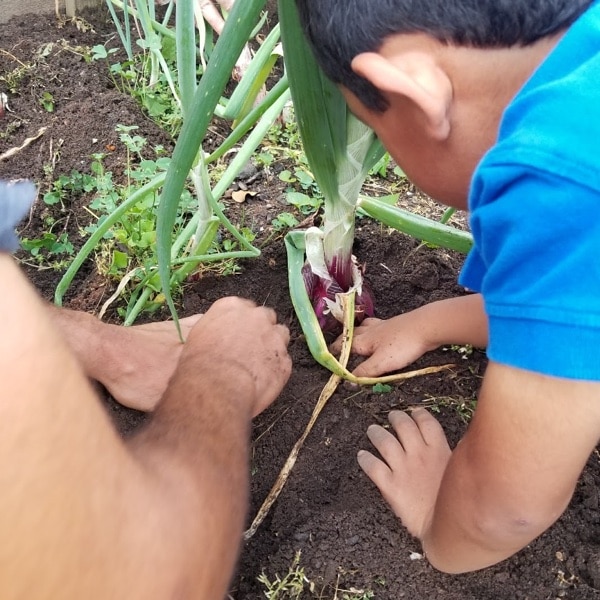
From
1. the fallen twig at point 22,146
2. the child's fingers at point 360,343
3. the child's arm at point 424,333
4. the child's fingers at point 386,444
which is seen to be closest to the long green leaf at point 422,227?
the child's arm at point 424,333

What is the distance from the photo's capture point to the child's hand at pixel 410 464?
103cm

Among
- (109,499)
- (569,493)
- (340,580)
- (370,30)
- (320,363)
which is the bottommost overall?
(340,580)

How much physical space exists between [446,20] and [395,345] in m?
0.66

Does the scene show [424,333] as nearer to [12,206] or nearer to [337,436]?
[337,436]

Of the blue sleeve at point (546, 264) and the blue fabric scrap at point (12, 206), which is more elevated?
the blue fabric scrap at point (12, 206)

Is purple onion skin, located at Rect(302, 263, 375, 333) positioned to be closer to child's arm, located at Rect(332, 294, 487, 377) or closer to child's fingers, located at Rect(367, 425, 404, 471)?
child's arm, located at Rect(332, 294, 487, 377)

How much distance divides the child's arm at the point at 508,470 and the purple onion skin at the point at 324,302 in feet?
1.27

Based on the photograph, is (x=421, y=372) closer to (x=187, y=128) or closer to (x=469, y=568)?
(x=469, y=568)

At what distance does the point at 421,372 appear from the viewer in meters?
1.18

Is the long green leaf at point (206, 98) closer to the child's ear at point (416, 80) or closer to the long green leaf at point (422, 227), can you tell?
the child's ear at point (416, 80)

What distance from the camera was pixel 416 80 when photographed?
622mm

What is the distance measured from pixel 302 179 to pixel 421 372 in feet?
1.88

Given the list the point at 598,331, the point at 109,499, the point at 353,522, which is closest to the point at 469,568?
the point at 353,522

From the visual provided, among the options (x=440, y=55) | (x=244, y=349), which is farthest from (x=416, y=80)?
(x=244, y=349)
